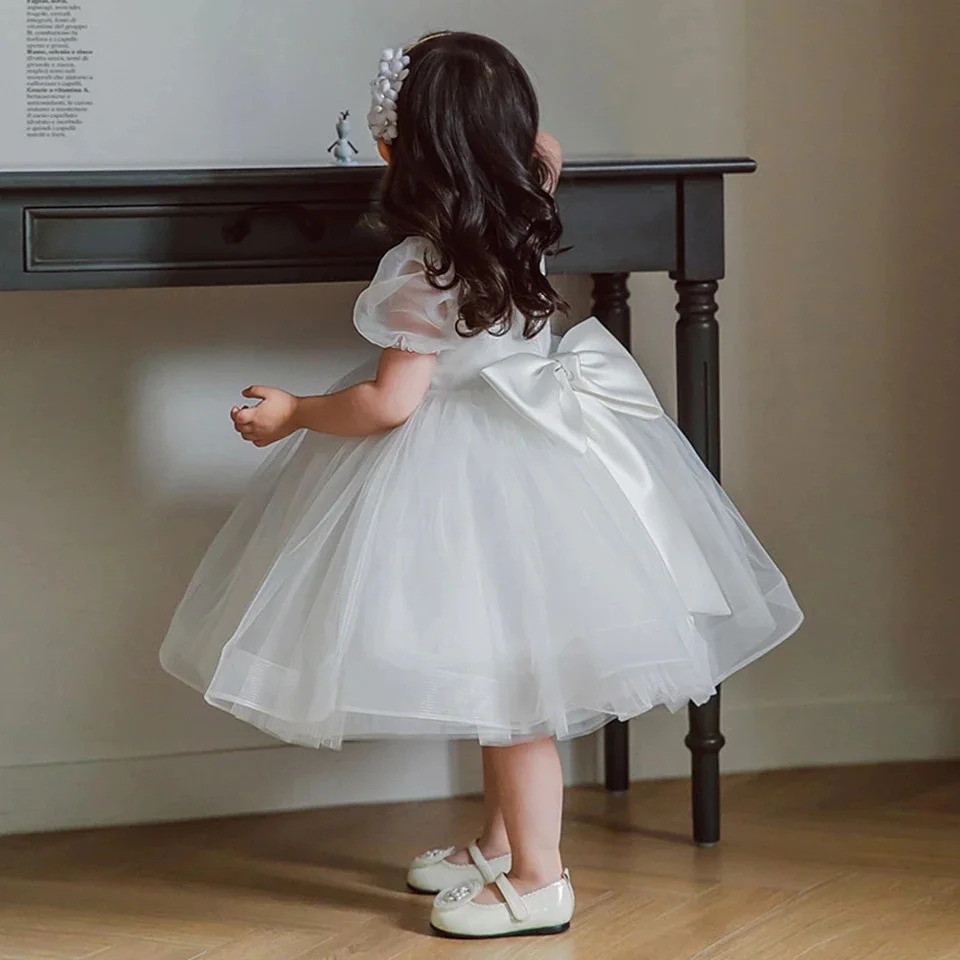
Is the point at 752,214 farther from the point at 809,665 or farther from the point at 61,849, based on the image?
the point at 61,849

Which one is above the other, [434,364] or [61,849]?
[434,364]

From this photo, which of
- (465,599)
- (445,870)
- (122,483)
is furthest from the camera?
(122,483)

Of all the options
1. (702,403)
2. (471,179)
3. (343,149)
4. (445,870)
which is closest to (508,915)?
(445,870)

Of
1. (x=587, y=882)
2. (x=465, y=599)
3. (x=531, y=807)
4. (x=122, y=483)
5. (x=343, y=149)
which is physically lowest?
(x=587, y=882)

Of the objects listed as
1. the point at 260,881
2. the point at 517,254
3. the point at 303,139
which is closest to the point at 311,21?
the point at 303,139

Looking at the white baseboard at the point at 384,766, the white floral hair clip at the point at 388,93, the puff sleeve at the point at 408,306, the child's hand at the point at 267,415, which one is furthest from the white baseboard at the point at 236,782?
the white floral hair clip at the point at 388,93

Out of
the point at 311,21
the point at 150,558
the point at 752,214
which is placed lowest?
the point at 150,558

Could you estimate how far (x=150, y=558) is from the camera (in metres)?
1.91

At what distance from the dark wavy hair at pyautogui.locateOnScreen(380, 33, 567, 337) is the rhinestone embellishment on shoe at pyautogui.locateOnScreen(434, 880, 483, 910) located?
0.58m

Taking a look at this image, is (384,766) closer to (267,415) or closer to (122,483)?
(122,483)

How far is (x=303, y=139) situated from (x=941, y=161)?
0.90 metres

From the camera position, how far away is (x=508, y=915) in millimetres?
1504

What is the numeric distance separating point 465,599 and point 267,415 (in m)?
0.31

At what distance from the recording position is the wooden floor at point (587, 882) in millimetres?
1487
